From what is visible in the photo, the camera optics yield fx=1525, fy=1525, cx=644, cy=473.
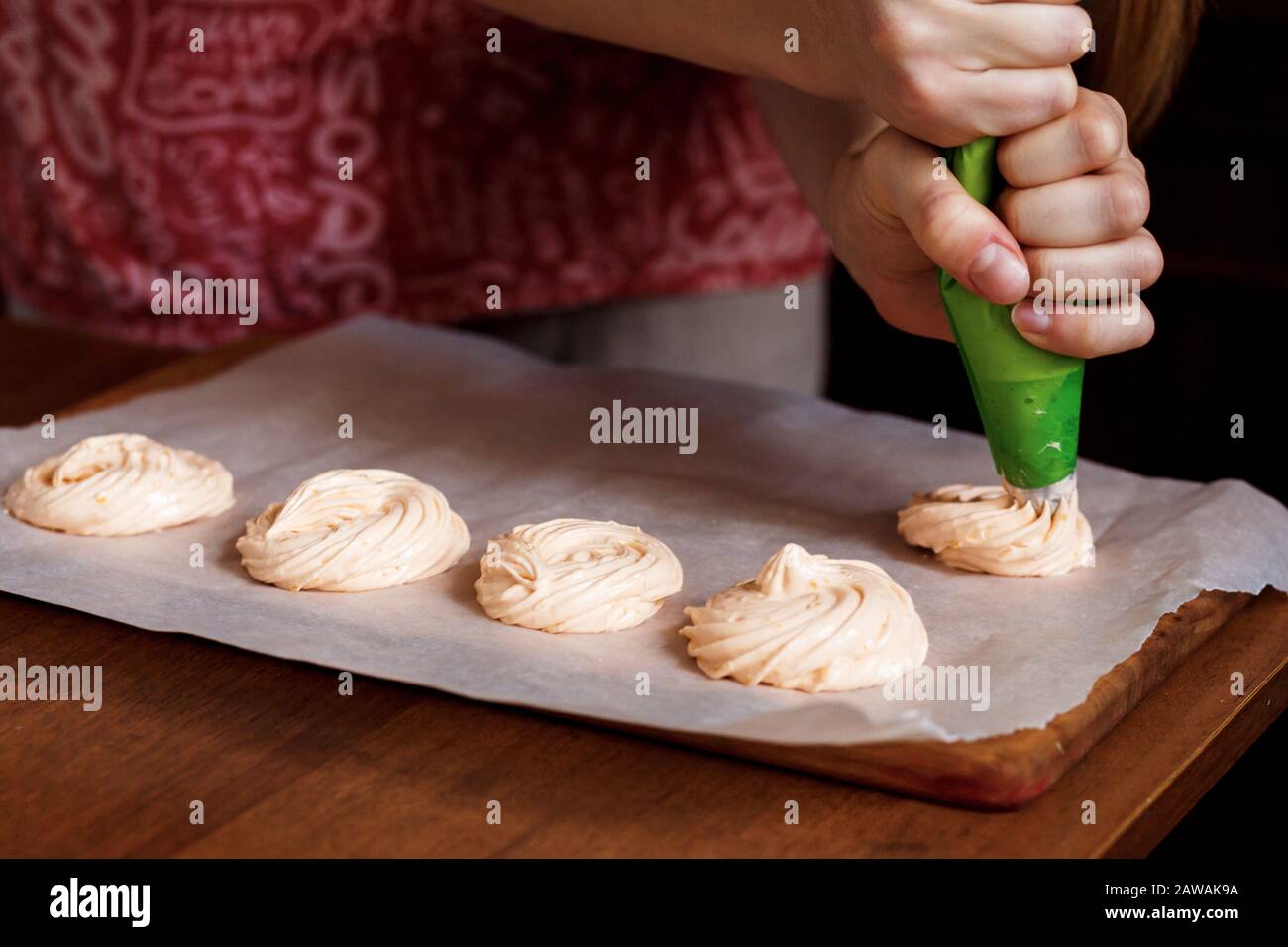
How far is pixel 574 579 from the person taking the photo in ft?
5.01

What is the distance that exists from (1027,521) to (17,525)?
1.13 metres

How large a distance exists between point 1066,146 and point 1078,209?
2.6 inches

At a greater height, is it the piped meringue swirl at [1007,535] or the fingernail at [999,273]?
the fingernail at [999,273]

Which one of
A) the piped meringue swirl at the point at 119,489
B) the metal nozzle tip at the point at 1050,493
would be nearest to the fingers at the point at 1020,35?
the metal nozzle tip at the point at 1050,493

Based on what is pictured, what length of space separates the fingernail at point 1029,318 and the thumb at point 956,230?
1cm

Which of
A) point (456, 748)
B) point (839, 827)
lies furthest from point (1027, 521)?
point (456, 748)

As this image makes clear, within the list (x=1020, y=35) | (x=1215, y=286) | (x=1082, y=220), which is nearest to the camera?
(x=1020, y=35)

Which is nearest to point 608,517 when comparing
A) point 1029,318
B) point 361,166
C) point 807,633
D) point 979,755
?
point 807,633

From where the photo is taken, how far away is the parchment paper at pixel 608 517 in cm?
140

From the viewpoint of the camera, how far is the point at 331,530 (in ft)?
5.34

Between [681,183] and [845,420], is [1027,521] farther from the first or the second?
[681,183]

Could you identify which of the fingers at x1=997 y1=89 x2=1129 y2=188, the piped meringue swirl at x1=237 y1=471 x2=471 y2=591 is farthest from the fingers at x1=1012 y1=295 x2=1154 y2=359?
the piped meringue swirl at x1=237 y1=471 x2=471 y2=591

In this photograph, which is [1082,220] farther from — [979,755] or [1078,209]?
[979,755]

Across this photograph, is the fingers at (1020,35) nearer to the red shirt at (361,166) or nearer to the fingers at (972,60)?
the fingers at (972,60)
